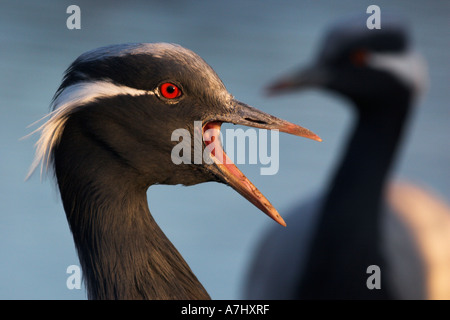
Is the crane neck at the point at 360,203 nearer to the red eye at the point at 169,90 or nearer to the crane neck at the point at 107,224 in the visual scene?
the crane neck at the point at 107,224

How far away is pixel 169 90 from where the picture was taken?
8.28ft

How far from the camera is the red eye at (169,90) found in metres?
2.51

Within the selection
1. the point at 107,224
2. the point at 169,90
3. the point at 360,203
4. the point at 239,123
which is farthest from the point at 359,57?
the point at 107,224

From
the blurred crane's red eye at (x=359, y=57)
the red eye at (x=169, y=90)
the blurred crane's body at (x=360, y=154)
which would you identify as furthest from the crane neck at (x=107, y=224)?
the blurred crane's red eye at (x=359, y=57)

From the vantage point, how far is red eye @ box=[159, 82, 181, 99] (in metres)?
2.51

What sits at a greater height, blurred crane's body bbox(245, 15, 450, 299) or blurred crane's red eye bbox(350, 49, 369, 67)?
blurred crane's red eye bbox(350, 49, 369, 67)

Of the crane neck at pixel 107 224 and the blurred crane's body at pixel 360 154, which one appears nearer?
the crane neck at pixel 107 224

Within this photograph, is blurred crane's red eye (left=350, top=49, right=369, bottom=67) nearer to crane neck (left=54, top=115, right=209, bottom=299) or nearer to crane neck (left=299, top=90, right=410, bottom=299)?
crane neck (left=299, top=90, right=410, bottom=299)

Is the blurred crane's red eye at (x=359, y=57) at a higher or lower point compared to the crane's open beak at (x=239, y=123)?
higher

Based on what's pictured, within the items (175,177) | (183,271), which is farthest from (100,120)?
(183,271)

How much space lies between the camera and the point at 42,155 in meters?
2.49

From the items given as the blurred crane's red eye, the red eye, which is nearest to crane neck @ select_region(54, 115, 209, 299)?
the red eye

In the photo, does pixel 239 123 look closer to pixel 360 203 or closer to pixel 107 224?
pixel 107 224

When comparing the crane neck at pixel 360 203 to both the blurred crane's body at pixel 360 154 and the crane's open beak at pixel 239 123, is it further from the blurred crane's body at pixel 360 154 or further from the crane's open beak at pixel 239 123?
the crane's open beak at pixel 239 123
